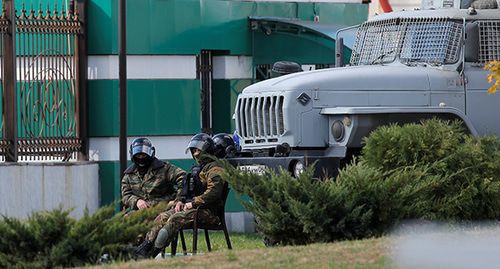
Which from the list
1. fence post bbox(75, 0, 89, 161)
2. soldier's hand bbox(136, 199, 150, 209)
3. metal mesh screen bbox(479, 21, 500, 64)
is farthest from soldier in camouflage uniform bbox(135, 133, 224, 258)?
fence post bbox(75, 0, 89, 161)

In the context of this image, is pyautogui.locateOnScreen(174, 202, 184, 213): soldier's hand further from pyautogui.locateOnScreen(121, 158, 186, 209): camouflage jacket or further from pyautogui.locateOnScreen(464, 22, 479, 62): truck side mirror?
pyautogui.locateOnScreen(464, 22, 479, 62): truck side mirror

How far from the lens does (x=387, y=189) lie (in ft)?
46.2

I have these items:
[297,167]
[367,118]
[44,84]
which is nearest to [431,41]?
[367,118]

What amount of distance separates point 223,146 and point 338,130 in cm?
142

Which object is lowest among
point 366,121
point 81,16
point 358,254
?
point 358,254

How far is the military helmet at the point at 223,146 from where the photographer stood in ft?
56.1

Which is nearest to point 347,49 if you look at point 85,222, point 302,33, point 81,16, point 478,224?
point 302,33

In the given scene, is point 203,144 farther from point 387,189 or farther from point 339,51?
point 339,51

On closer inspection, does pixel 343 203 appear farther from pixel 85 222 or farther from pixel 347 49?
pixel 347 49

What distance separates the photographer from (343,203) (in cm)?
1388

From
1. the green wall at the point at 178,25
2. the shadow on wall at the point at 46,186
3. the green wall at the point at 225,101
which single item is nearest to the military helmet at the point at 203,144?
the shadow on wall at the point at 46,186

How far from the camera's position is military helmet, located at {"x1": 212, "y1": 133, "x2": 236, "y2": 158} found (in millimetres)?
17109

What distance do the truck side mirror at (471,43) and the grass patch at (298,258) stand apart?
5032 mm

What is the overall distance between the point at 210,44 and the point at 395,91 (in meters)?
5.49
